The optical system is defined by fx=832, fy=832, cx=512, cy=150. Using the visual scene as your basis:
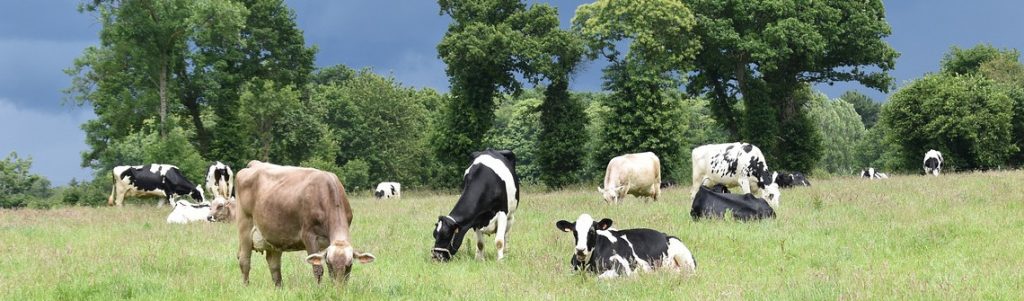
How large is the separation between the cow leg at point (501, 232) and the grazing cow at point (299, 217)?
3.86 m

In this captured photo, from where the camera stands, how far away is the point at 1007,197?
19.7m

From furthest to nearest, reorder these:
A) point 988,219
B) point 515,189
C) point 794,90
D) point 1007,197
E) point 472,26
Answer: point 794,90 < point 472,26 < point 1007,197 < point 988,219 < point 515,189

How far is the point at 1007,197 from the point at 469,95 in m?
30.1

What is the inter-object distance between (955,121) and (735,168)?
Answer: 1253 inches

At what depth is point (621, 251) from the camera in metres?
10.4

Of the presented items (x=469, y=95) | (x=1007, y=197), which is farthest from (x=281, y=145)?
(x=1007, y=197)

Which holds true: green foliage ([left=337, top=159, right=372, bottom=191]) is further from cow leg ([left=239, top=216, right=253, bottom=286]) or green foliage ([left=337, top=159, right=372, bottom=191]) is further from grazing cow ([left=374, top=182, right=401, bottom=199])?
cow leg ([left=239, top=216, right=253, bottom=286])

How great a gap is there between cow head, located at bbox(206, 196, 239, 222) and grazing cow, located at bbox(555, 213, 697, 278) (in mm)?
13185

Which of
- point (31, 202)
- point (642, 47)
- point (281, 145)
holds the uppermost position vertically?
point (642, 47)

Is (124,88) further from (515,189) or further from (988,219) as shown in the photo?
(988,219)

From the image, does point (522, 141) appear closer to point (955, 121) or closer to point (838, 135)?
point (838, 135)

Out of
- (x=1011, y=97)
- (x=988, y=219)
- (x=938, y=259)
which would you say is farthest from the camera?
(x=1011, y=97)

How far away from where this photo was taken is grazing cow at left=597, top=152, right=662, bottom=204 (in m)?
23.5

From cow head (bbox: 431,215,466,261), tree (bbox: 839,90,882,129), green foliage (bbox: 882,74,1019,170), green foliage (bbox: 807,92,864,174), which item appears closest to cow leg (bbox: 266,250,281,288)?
cow head (bbox: 431,215,466,261)
